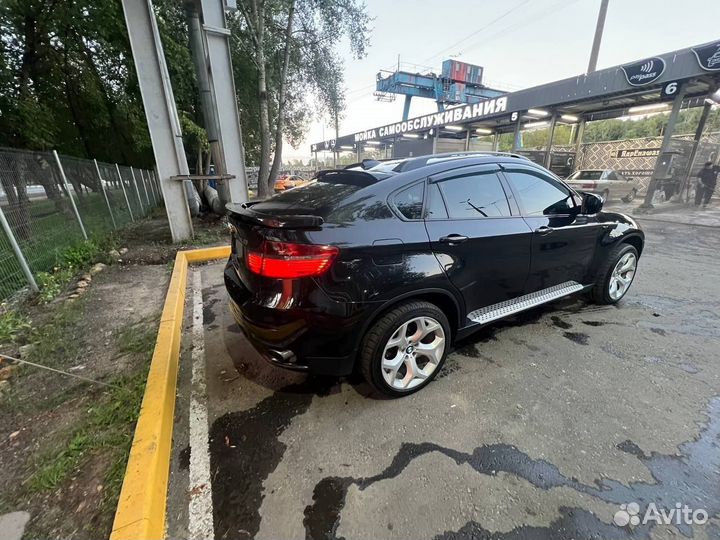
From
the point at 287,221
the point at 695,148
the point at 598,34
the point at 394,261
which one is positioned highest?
the point at 598,34

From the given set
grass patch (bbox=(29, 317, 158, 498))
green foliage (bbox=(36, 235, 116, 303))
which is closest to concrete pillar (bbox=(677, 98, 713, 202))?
grass patch (bbox=(29, 317, 158, 498))

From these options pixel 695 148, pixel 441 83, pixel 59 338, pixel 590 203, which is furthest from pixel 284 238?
pixel 441 83

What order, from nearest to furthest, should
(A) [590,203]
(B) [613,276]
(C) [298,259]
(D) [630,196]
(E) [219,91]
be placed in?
1. (C) [298,259]
2. (A) [590,203]
3. (B) [613,276]
4. (E) [219,91]
5. (D) [630,196]

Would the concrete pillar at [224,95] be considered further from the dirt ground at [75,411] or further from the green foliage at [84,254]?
the dirt ground at [75,411]

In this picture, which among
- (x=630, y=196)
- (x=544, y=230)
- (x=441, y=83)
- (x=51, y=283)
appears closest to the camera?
(x=544, y=230)

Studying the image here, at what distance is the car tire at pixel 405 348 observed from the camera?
7.22 feet

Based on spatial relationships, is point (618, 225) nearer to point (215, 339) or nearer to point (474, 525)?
point (474, 525)

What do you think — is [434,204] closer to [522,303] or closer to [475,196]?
[475,196]

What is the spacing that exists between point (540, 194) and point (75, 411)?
4.21 m

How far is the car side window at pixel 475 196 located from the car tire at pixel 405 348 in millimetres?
815

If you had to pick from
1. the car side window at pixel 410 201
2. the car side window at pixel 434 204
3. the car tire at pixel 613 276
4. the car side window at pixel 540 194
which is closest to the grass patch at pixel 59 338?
the car side window at pixel 410 201

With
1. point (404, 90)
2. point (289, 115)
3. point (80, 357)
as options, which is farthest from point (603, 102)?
point (80, 357)

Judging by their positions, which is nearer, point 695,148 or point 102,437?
point 102,437

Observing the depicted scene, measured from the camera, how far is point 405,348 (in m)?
2.37
